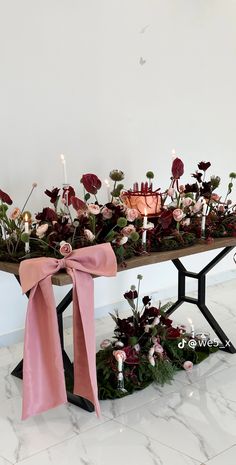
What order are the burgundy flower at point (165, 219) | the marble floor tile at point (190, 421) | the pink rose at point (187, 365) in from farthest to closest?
the pink rose at point (187, 365), the burgundy flower at point (165, 219), the marble floor tile at point (190, 421)

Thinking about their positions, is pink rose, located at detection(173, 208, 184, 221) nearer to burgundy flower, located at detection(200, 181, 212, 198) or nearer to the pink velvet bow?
burgundy flower, located at detection(200, 181, 212, 198)

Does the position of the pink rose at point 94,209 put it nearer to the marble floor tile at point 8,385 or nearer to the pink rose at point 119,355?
the pink rose at point 119,355

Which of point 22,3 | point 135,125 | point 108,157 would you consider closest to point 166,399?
point 108,157

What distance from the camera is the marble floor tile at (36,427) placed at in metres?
2.07

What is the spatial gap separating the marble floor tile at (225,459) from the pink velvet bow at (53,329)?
0.48 m

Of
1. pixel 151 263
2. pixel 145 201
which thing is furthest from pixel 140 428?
pixel 145 201

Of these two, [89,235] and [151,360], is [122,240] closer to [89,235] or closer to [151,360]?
[89,235]

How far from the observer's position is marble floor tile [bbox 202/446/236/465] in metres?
1.93

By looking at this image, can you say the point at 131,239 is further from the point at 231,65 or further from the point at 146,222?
the point at 231,65

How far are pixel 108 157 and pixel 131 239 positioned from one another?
118 cm

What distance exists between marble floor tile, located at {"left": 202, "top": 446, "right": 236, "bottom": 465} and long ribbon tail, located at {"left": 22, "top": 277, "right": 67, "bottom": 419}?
0.61m

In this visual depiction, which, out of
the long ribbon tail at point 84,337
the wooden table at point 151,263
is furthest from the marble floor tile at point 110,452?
the wooden table at point 151,263

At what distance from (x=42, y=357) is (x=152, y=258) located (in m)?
0.62

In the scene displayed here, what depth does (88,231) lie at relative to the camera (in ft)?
7.65
